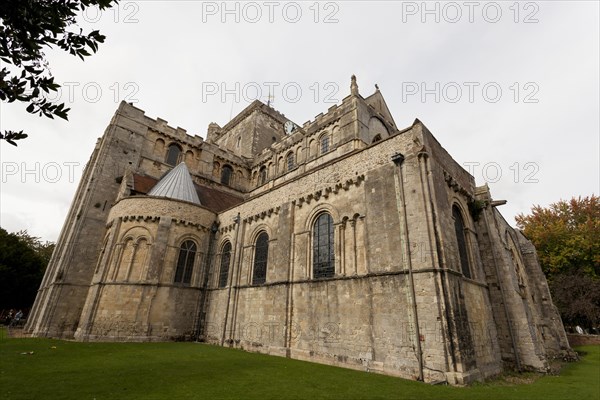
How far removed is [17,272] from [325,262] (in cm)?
3655

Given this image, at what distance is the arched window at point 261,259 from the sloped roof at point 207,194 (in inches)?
256

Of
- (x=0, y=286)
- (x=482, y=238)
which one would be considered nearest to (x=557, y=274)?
(x=482, y=238)

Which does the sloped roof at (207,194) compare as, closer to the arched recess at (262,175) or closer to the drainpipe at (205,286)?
the drainpipe at (205,286)

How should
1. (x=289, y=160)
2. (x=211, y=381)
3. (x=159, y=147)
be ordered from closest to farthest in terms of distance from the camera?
(x=211, y=381) < (x=159, y=147) < (x=289, y=160)

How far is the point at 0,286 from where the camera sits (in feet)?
99.6

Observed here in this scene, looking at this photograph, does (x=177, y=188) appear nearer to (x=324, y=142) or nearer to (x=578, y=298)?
(x=324, y=142)

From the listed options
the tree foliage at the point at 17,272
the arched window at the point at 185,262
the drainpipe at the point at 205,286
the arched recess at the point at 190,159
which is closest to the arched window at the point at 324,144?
the drainpipe at the point at 205,286

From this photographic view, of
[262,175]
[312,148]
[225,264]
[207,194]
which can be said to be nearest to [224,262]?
[225,264]

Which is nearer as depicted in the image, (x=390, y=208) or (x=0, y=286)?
(x=390, y=208)

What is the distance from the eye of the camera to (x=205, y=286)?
66.3ft

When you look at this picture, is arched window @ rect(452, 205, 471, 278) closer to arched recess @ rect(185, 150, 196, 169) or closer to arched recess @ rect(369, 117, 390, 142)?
arched recess @ rect(369, 117, 390, 142)

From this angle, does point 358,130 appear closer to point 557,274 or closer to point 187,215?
point 187,215

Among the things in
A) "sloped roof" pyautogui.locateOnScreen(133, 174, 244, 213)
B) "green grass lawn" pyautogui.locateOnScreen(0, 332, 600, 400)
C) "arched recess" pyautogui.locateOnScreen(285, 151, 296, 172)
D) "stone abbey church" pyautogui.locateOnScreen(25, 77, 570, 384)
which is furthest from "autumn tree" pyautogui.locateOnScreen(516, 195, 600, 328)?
"sloped roof" pyautogui.locateOnScreen(133, 174, 244, 213)

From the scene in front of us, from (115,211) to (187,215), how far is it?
5056mm
